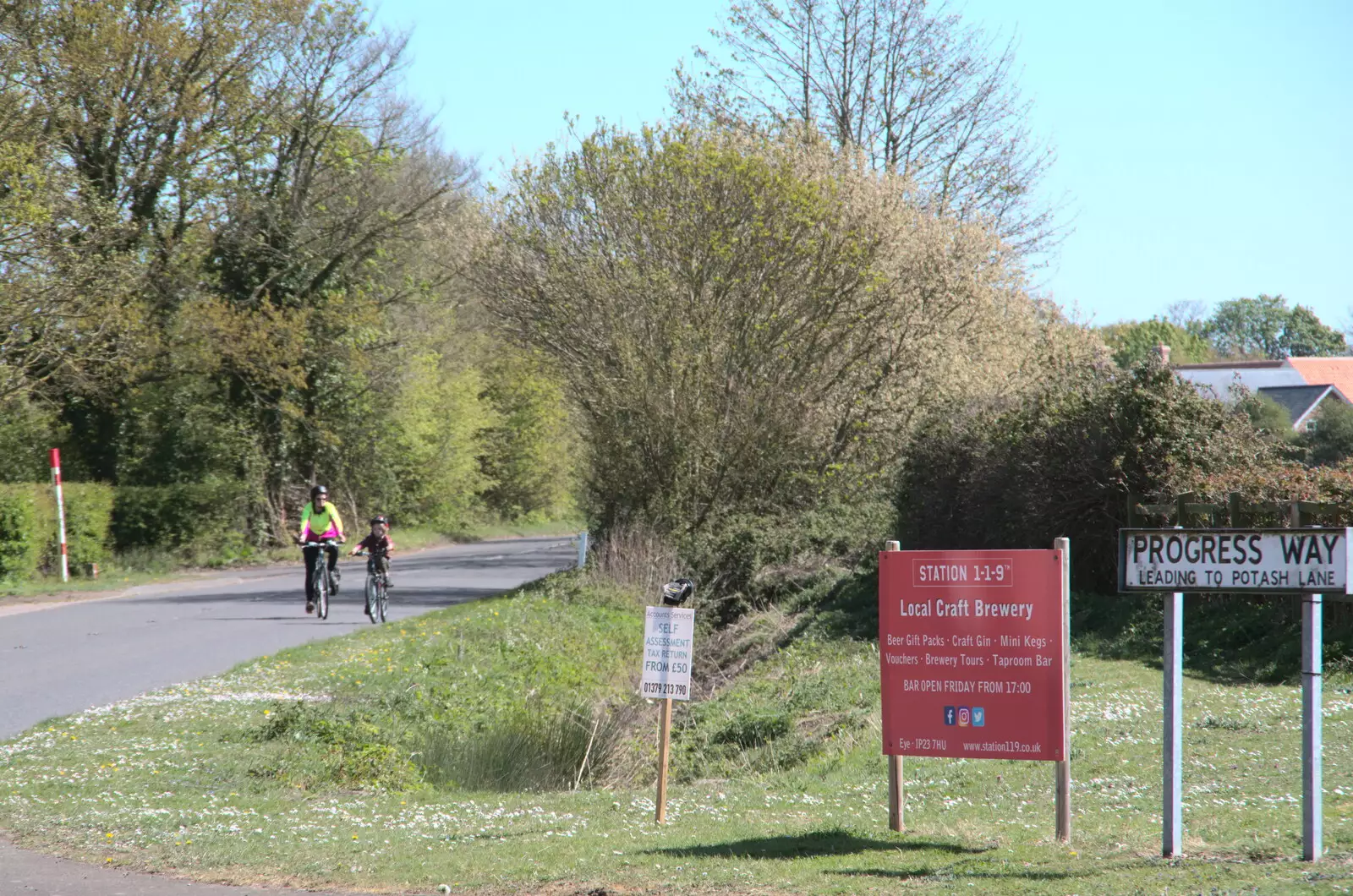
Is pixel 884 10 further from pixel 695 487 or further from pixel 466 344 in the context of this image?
pixel 466 344

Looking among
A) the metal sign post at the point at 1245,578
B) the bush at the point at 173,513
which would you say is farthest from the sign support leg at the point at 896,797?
the bush at the point at 173,513

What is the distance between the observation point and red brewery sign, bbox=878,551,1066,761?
7.49 m

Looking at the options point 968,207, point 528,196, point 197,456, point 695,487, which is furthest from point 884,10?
point 197,456

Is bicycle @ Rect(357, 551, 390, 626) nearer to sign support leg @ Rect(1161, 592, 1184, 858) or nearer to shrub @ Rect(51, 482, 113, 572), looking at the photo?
shrub @ Rect(51, 482, 113, 572)

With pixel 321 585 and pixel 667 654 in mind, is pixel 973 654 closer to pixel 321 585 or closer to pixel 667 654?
pixel 667 654

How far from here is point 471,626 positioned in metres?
18.9

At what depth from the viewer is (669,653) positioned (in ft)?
29.5

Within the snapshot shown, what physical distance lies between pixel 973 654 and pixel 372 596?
48.3 ft

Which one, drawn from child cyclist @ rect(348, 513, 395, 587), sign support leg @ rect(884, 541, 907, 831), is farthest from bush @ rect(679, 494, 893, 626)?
sign support leg @ rect(884, 541, 907, 831)

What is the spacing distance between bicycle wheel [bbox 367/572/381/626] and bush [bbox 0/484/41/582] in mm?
8359

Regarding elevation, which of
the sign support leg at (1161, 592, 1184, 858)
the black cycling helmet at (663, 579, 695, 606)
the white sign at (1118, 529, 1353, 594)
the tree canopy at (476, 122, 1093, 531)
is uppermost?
the tree canopy at (476, 122, 1093, 531)

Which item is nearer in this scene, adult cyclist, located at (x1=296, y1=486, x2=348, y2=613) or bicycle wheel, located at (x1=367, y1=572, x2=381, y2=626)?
adult cyclist, located at (x1=296, y1=486, x2=348, y2=613)

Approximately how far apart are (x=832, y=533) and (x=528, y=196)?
9.40m

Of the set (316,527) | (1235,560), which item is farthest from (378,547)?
(1235,560)
